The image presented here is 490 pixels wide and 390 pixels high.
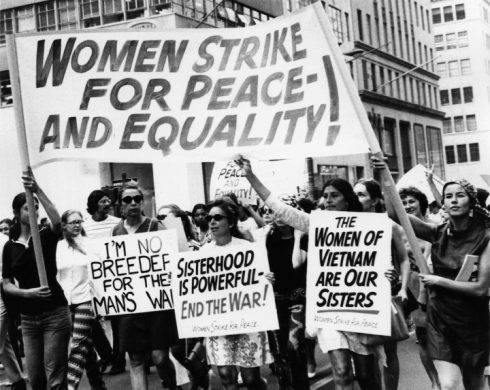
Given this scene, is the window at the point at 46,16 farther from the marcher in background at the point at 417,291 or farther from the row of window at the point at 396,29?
the marcher in background at the point at 417,291

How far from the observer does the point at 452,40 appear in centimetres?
9062

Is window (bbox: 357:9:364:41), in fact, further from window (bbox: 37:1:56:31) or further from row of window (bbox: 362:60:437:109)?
window (bbox: 37:1:56:31)

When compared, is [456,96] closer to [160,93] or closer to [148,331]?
[148,331]

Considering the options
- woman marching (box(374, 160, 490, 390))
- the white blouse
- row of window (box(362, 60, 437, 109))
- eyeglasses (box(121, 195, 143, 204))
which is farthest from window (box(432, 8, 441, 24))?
woman marching (box(374, 160, 490, 390))

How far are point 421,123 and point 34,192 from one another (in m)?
58.1

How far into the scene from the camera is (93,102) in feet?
20.4

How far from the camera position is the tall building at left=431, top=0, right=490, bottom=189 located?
291 ft

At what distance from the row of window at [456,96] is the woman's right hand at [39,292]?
8696 cm

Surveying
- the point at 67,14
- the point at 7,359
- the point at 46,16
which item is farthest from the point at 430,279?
the point at 46,16

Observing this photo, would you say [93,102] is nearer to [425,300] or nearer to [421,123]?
[425,300]

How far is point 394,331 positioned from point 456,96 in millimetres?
86964

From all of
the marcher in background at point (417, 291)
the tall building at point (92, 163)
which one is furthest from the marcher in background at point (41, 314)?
the tall building at point (92, 163)

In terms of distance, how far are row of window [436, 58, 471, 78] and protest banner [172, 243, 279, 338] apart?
8539cm

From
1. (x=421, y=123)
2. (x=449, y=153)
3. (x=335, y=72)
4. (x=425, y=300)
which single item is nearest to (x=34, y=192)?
(x=335, y=72)
